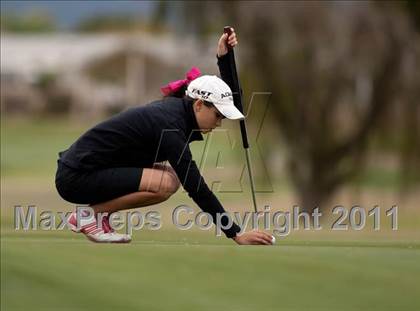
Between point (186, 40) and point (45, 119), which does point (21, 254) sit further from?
point (45, 119)

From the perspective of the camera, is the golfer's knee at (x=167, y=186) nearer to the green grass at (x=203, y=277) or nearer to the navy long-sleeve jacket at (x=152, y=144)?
the navy long-sleeve jacket at (x=152, y=144)

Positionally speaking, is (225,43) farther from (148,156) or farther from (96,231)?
(96,231)

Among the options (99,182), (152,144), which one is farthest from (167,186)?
(99,182)

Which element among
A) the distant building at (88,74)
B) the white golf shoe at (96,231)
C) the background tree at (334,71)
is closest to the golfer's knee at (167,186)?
the white golf shoe at (96,231)

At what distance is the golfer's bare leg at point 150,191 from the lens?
27.3 feet

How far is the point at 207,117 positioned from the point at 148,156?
1.78 ft

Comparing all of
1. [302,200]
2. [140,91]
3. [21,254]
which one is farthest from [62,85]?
[21,254]

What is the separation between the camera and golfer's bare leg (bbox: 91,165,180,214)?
27.3 ft

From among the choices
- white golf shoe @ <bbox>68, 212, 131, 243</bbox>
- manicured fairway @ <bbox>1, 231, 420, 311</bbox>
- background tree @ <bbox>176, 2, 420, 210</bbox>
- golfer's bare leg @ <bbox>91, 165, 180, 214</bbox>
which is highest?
background tree @ <bbox>176, 2, 420, 210</bbox>

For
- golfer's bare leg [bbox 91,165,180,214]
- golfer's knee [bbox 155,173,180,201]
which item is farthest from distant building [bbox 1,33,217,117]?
golfer's knee [bbox 155,173,180,201]

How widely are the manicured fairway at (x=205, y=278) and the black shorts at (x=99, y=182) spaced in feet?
2.35

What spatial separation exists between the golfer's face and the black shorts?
1.84 ft

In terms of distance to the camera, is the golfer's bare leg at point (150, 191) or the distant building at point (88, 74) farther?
the distant building at point (88, 74)

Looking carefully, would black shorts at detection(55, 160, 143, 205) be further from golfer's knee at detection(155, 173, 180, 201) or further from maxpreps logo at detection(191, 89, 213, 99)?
maxpreps logo at detection(191, 89, 213, 99)
